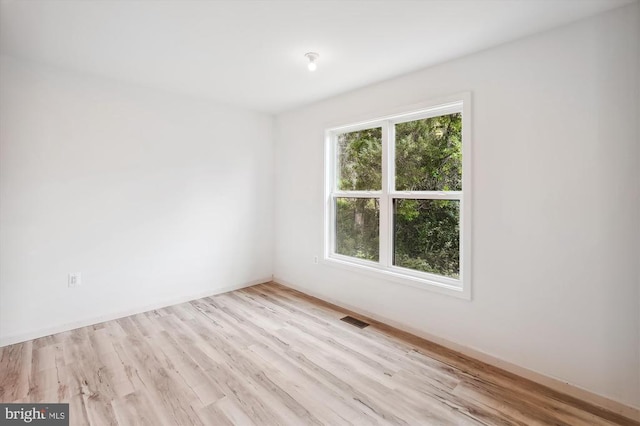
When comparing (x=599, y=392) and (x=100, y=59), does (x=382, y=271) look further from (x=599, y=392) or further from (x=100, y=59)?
(x=100, y=59)

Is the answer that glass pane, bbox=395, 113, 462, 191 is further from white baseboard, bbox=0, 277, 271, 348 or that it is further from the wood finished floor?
white baseboard, bbox=0, 277, 271, 348

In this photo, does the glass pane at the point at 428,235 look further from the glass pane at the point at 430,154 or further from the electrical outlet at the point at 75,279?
the electrical outlet at the point at 75,279

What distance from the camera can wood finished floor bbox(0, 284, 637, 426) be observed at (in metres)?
1.88

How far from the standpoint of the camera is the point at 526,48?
88.6 inches

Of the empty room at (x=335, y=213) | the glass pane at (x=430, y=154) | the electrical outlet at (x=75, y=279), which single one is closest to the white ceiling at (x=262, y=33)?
the empty room at (x=335, y=213)

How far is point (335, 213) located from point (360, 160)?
29.1 inches

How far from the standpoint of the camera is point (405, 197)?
10.2ft

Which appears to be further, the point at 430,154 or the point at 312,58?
the point at 430,154

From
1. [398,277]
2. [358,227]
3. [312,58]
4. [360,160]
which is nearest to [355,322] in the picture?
[398,277]

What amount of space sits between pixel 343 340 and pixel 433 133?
2064 mm

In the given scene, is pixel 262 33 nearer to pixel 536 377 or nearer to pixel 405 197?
pixel 405 197

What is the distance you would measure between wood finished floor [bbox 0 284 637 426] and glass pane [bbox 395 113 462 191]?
4.74ft

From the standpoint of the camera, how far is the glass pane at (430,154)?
2.75m

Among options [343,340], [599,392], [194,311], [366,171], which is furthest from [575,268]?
[194,311]
